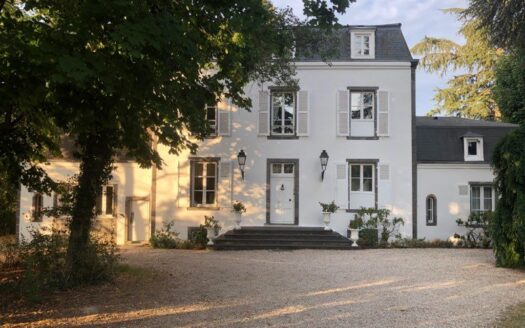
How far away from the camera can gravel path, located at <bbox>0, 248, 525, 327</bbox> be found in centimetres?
648

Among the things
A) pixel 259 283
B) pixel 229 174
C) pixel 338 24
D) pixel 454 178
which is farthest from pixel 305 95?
pixel 338 24

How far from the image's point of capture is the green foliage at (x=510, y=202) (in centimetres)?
1069

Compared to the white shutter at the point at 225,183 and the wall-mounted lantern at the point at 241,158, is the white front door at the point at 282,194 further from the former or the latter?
the white shutter at the point at 225,183

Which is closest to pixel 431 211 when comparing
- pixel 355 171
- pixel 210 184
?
pixel 355 171

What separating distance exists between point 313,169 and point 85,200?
1050cm

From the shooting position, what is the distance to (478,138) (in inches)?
736

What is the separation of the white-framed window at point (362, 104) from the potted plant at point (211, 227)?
6526 mm

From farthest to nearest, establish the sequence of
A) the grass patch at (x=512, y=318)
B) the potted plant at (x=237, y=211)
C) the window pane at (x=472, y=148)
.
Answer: the window pane at (x=472, y=148), the potted plant at (x=237, y=211), the grass patch at (x=512, y=318)

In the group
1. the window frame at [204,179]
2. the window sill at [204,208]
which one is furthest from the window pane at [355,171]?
the window sill at [204,208]

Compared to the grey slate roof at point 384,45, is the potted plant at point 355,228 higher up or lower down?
lower down

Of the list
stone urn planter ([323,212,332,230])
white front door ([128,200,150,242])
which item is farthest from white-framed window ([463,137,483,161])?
white front door ([128,200,150,242])

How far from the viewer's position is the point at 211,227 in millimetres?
16938

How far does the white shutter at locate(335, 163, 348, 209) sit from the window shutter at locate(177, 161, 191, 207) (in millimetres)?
5565

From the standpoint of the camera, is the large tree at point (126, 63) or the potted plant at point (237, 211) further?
the potted plant at point (237, 211)
